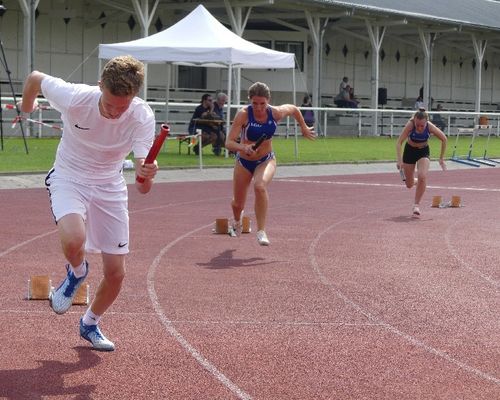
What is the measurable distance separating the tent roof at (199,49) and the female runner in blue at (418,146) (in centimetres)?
850

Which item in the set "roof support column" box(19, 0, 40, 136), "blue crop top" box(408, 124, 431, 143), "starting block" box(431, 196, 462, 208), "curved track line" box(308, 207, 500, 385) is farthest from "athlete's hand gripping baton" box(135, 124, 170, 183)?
"roof support column" box(19, 0, 40, 136)

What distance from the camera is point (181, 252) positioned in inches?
474

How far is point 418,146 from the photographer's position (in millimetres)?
17516

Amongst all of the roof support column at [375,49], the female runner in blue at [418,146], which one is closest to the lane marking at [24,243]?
the female runner in blue at [418,146]

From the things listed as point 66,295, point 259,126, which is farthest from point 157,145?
point 259,126

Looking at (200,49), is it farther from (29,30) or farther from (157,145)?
(157,145)

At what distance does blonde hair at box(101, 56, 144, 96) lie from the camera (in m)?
6.25

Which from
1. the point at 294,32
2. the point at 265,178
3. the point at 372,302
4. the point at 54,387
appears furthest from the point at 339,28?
the point at 54,387

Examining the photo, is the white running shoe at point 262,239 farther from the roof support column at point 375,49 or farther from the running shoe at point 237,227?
the roof support column at point 375,49

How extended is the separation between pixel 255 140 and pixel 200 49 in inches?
525

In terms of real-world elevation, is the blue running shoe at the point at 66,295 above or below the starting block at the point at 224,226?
above

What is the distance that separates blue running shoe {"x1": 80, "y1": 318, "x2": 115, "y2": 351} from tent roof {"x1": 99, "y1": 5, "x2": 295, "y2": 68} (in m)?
18.5

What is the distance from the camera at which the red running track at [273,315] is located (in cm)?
637

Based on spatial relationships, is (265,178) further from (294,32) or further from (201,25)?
(294,32)
